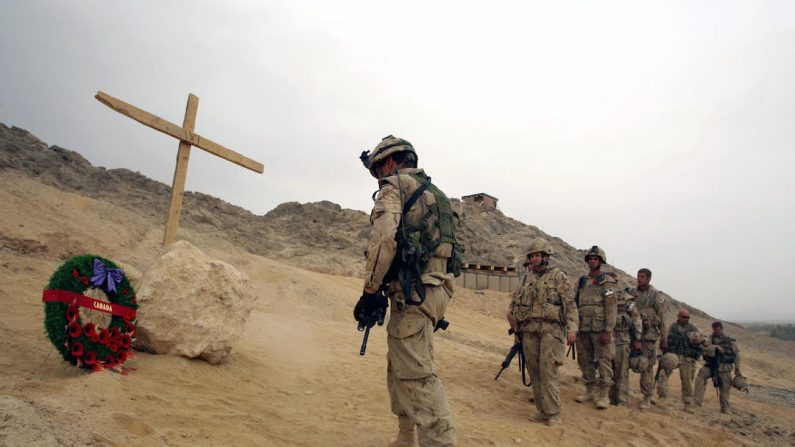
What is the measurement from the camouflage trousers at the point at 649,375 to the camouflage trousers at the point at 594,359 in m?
1.13

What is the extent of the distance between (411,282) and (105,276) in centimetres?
276

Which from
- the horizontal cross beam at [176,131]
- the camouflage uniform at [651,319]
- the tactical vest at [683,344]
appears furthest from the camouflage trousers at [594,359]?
the horizontal cross beam at [176,131]

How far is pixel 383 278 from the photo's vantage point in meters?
3.28

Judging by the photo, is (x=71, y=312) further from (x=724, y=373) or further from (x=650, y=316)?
(x=724, y=373)

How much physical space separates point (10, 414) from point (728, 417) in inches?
398

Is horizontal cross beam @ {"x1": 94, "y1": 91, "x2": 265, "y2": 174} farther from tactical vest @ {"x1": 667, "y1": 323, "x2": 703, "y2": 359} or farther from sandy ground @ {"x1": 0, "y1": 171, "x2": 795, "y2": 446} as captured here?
tactical vest @ {"x1": 667, "y1": 323, "x2": 703, "y2": 359}

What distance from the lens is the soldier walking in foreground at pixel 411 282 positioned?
3059mm

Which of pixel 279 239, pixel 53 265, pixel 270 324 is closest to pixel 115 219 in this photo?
pixel 53 265

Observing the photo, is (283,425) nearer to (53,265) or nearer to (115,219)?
(53,265)

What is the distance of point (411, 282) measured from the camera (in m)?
3.27

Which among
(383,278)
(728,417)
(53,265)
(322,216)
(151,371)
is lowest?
(728,417)

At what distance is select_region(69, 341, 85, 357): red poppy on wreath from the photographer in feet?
11.1

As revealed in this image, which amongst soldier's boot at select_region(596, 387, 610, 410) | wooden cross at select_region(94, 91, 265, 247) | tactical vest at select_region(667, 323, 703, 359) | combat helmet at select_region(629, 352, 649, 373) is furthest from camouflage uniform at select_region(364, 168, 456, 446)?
tactical vest at select_region(667, 323, 703, 359)

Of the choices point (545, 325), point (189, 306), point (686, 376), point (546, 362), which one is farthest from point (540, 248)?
point (686, 376)
